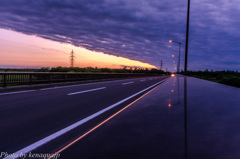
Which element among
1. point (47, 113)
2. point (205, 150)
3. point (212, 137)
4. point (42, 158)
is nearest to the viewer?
point (42, 158)

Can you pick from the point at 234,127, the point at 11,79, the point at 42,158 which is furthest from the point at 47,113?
the point at 11,79

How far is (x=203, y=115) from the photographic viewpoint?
5.70 m

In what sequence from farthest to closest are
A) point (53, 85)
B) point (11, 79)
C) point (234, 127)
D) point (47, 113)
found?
point (53, 85)
point (11, 79)
point (47, 113)
point (234, 127)

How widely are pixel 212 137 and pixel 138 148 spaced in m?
1.74

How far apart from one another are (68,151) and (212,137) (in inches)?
116

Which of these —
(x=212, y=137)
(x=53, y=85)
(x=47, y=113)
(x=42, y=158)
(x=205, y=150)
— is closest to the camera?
(x=42, y=158)

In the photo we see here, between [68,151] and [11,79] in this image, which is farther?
[11,79]

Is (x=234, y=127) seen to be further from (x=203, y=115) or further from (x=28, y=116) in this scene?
(x=28, y=116)

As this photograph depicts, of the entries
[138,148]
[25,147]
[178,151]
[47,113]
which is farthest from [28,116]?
[178,151]

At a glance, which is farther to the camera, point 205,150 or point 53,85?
point 53,85

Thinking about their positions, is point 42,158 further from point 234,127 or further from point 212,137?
point 234,127

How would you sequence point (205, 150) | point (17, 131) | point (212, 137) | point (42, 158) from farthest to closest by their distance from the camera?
point (17, 131) < point (212, 137) < point (205, 150) < point (42, 158)

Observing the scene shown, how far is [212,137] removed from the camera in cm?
376

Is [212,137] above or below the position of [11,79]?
below
